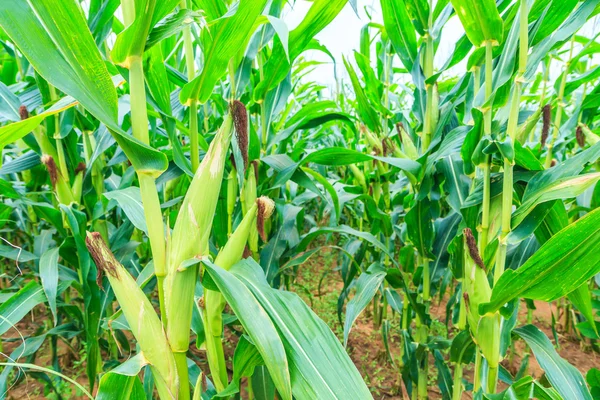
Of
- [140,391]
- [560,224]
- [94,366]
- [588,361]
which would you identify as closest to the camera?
[140,391]

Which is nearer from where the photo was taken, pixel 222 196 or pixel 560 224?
pixel 560 224

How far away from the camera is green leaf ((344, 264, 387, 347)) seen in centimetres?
126

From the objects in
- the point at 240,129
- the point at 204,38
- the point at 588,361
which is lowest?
the point at 588,361

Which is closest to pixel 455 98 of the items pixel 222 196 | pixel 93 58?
pixel 222 196

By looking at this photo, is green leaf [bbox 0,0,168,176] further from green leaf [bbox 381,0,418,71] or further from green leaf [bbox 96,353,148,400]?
green leaf [bbox 381,0,418,71]

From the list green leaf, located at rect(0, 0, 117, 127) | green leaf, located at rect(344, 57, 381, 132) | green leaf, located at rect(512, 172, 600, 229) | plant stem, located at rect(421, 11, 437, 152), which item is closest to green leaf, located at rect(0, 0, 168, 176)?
green leaf, located at rect(0, 0, 117, 127)

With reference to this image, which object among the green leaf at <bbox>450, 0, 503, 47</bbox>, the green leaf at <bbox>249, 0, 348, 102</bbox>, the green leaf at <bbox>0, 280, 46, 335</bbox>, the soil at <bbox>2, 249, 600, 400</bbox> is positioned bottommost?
the soil at <bbox>2, 249, 600, 400</bbox>

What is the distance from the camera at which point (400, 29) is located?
4.72ft

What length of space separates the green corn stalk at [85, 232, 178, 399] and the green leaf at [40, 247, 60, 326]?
0.60 metres

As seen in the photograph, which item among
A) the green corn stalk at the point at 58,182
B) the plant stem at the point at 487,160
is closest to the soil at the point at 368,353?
the green corn stalk at the point at 58,182

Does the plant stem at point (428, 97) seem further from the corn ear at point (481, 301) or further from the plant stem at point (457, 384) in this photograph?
the plant stem at point (457, 384)

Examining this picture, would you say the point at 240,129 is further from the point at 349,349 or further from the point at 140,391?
the point at 349,349

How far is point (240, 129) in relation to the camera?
Result: 0.87 meters

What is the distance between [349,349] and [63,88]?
7.49 feet
